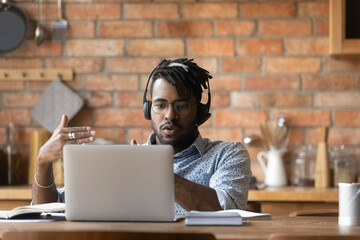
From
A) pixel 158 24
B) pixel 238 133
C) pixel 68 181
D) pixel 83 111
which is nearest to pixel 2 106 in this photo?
pixel 83 111

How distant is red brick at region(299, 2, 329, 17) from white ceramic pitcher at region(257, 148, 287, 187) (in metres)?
0.75

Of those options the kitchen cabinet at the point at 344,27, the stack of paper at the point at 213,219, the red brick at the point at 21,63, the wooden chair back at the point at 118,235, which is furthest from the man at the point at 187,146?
the red brick at the point at 21,63

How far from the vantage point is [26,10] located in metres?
3.49

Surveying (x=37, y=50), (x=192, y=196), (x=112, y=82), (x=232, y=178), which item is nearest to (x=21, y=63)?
(x=37, y=50)

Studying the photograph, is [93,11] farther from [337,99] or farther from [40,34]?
[337,99]

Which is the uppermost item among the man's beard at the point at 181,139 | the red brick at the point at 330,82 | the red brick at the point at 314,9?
the red brick at the point at 314,9

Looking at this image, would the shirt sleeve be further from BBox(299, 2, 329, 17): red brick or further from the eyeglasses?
BBox(299, 2, 329, 17): red brick

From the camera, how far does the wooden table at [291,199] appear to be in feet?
9.43

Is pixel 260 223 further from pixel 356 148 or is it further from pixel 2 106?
pixel 2 106

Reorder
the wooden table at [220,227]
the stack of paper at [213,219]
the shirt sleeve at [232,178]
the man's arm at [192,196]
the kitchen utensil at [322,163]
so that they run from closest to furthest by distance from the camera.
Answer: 1. the wooden table at [220,227]
2. the stack of paper at [213,219]
3. the man's arm at [192,196]
4. the shirt sleeve at [232,178]
5. the kitchen utensil at [322,163]

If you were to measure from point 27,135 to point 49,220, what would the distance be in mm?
1879

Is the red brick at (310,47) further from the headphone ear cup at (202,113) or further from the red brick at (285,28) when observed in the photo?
the headphone ear cup at (202,113)

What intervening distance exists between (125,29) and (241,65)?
2.17 feet

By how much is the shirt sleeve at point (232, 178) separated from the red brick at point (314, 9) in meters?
1.34
